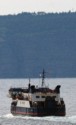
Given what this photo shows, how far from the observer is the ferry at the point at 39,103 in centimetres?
11738

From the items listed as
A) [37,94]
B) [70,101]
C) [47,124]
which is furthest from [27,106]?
[70,101]

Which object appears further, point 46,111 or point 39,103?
point 39,103

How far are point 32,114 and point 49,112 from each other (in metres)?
2.32

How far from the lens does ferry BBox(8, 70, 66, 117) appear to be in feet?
385

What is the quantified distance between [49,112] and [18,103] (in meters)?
7.67

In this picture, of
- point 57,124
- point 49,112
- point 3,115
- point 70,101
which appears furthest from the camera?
point 70,101

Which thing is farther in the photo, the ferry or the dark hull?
the ferry

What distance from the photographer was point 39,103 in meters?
119

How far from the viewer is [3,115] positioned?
409 ft

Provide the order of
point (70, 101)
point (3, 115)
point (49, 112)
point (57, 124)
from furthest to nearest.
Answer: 1. point (70, 101)
2. point (3, 115)
3. point (49, 112)
4. point (57, 124)

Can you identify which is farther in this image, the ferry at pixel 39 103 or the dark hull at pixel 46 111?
the ferry at pixel 39 103

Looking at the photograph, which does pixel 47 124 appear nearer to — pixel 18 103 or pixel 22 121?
pixel 22 121

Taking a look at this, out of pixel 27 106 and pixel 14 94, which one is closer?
pixel 27 106

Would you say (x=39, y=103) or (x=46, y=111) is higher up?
(x=39, y=103)
